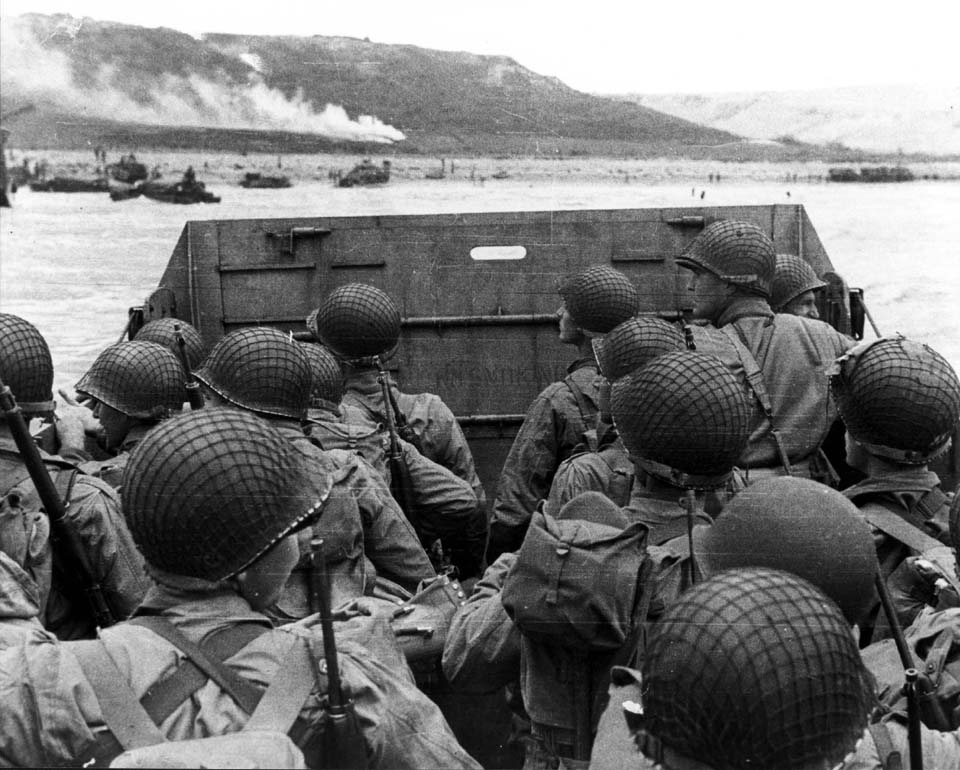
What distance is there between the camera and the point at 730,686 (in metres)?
1.63

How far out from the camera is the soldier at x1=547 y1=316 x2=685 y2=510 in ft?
11.8

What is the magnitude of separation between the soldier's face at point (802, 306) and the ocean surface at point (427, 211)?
5.85 meters

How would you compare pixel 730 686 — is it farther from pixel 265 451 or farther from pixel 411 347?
pixel 411 347

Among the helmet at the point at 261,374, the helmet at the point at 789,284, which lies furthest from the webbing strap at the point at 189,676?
the helmet at the point at 789,284

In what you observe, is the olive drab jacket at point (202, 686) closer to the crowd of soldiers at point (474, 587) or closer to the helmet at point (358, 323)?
the crowd of soldiers at point (474, 587)

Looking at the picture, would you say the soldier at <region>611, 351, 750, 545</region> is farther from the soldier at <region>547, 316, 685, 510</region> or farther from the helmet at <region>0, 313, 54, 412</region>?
the helmet at <region>0, 313, 54, 412</region>

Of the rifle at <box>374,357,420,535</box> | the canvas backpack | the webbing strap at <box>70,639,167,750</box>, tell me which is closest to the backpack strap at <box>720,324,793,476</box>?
the rifle at <box>374,357,420,535</box>

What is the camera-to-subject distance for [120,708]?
1850 mm

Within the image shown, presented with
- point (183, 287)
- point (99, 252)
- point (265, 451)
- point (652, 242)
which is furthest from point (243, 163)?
point (265, 451)

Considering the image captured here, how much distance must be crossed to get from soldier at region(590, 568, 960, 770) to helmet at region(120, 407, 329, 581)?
0.78m

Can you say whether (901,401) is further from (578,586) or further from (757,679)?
(757,679)

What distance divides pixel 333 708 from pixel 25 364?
2.15m

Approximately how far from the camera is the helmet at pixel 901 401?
10.9ft

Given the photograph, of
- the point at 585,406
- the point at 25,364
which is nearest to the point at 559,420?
the point at 585,406
